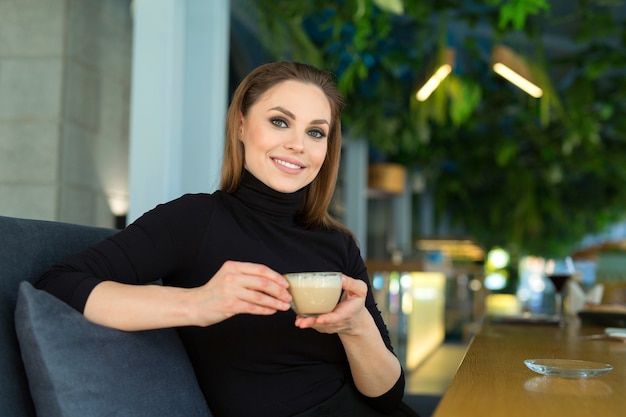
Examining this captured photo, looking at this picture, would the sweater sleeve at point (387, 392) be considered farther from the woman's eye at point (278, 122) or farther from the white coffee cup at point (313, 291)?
the white coffee cup at point (313, 291)

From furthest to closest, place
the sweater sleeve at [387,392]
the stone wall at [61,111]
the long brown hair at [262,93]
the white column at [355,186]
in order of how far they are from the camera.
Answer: the white column at [355,186]
the stone wall at [61,111]
the long brown hair at [262,93]
the sweater sleeve at [387,392]

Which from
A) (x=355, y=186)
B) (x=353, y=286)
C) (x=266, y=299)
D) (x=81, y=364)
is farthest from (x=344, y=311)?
(x=355, y=186)

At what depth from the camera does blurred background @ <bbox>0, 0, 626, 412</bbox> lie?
2834mm

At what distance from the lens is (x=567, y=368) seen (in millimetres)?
1300

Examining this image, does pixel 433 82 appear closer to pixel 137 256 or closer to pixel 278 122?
pixel 278 122

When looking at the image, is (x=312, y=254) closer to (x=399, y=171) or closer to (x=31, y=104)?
(x=31, y=104)

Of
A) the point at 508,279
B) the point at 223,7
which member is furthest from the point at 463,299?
the point at 223,7

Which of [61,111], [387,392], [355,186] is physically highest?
[355,186]

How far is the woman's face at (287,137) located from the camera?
1757 mm

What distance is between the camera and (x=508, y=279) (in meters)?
19.3

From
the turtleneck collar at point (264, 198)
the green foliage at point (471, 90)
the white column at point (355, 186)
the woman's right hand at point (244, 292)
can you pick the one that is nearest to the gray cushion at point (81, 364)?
the woman's right hand at point (244, 292)

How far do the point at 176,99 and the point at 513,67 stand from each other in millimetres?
3428

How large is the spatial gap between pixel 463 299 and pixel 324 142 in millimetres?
12023

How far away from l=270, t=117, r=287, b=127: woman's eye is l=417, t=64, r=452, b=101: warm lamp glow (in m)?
4.14
